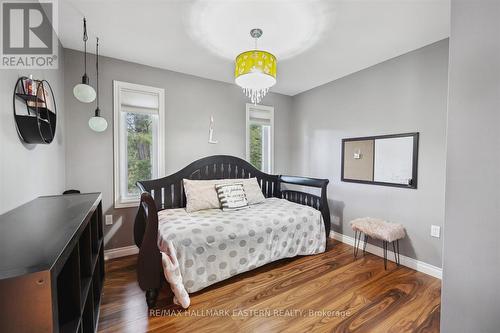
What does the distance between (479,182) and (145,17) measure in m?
2.46

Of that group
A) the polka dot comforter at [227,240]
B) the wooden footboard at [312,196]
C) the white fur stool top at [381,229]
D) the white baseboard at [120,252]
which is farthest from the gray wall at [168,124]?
the white fur stool top at [381,229]

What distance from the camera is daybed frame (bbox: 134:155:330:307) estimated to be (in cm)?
163

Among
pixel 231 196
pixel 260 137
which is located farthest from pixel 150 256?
pixel 260 137

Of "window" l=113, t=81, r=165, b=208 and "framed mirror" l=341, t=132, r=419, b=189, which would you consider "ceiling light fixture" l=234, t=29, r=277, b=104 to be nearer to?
"window" l=113, t=81, r=165, b=208

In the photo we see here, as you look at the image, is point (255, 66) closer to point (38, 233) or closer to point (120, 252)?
point (38, 233)

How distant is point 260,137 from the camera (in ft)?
12.5

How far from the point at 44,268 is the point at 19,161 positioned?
116 cm

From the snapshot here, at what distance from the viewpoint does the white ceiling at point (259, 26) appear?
1.69 meters

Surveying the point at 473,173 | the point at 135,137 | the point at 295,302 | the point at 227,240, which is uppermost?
the point at 135,137

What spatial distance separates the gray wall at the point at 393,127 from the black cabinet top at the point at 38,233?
9.61 feet

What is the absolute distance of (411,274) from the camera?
224cm

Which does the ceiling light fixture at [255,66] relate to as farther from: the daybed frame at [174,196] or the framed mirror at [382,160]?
the framed mirror at [382,160]

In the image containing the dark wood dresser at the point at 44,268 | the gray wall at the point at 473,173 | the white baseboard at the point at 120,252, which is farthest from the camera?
the white baseboard at the point at 120,252

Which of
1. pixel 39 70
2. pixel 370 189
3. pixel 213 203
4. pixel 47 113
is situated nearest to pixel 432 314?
pixel 370 189
